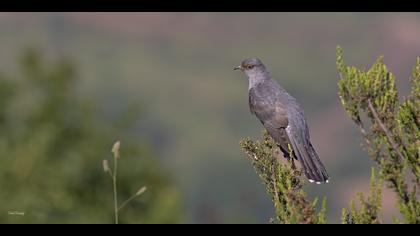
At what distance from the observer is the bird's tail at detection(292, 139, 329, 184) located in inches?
303

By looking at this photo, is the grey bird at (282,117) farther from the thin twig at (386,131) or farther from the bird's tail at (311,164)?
the thin twig at (386,131)

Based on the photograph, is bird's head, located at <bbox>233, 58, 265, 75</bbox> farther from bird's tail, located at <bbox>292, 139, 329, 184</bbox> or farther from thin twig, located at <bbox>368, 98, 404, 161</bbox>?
thin twig, located at <bbox>368, 98, 404, 161</bbox>

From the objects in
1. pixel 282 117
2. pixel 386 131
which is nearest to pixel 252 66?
pixel 282 117

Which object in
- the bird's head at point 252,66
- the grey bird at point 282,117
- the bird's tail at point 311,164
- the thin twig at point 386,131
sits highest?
the bird's head at point 252,66

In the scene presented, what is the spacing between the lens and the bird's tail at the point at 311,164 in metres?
7.68

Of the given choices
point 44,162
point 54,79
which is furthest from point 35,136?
point 54,79

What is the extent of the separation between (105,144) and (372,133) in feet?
121

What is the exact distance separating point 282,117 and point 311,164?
1.37m

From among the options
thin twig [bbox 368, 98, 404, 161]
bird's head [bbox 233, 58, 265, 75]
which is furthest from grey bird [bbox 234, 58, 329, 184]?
thin twig [bbox 368, 98, 404, 161]

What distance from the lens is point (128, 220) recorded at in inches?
1332

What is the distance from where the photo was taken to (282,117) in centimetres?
928

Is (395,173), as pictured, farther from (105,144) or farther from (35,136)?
(105,144)

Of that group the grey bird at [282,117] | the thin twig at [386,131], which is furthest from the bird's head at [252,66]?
the thin twig at [386,131]
